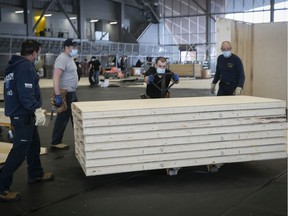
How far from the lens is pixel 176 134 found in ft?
17.0

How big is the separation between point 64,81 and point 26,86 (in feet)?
8.07

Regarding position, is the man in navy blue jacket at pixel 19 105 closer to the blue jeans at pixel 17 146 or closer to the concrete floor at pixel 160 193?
the blue jeans at pixel 17 146

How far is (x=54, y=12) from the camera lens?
38469 millimetres

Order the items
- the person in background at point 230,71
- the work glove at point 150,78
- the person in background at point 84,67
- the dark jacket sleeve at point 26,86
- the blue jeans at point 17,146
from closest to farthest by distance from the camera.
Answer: the dark jacket sleeve at point 26,86
the blue jeans at point 17,146
the work glove at point 150,78
the person in background at point 230,71
the person in background at point 84,67

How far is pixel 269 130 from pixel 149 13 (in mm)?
43350

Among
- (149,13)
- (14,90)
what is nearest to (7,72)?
(14,90)

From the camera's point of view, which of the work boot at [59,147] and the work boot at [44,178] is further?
the work boot at [59,147]

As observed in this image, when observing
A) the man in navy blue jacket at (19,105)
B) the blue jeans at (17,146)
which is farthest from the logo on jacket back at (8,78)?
the blue jeans at (17,146)

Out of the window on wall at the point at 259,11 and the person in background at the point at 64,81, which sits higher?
the window on wall at the point at 259,11

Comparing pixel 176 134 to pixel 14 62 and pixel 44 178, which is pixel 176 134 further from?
pixel 14 62

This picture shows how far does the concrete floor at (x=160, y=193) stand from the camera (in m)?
4.38

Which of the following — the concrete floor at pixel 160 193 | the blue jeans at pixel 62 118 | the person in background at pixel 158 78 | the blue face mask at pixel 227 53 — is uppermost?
the blue face mask at pixel 227 53

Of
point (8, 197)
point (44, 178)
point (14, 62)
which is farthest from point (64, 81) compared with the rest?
point (8, 197)

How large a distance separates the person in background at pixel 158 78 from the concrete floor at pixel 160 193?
1.47 m
